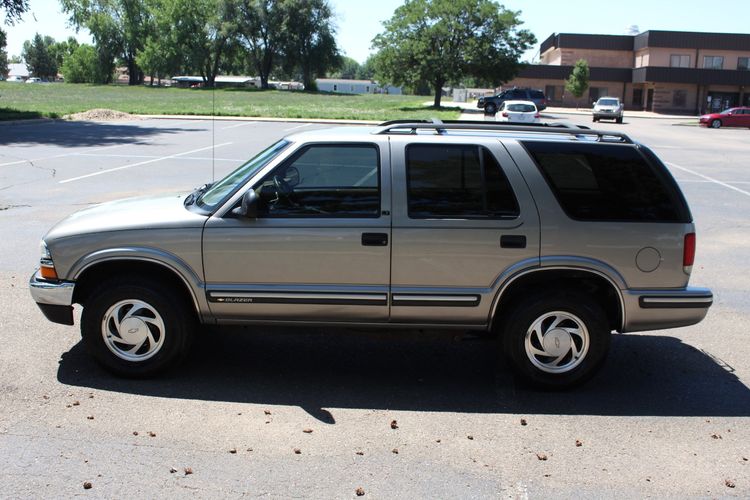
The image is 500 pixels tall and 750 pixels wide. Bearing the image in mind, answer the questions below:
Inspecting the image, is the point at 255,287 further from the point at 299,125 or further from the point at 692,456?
the point at 299,125

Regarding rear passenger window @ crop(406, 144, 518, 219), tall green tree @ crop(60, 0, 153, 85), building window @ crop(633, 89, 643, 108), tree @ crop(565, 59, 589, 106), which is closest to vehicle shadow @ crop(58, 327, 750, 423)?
rear passenger window @ crop(406, 144, 518, 219)

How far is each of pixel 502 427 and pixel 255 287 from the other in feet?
6.09

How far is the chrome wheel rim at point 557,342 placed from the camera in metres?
5.09

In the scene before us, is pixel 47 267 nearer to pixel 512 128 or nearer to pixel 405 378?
pixel 405 378

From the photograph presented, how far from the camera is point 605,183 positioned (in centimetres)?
513

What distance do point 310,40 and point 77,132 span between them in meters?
78.4

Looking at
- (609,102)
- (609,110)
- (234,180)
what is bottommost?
(234,180)

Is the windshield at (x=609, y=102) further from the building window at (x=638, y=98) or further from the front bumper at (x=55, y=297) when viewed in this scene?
the front bumper at (x=55, y=297)

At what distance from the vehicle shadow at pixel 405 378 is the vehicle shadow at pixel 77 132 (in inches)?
752

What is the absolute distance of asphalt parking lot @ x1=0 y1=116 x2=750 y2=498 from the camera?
397 cm

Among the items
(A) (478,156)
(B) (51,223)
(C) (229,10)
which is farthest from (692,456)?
(C) (229,10)

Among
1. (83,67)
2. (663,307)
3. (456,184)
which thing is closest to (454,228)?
(456,184)

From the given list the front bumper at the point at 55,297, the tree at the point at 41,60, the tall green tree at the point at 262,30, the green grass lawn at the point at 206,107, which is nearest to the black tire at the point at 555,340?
the front bumper at the point at 55,297

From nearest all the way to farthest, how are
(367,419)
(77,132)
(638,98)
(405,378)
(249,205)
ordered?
(367,419) < (249,205) < (405,378) < (77,132) < (638,98)
